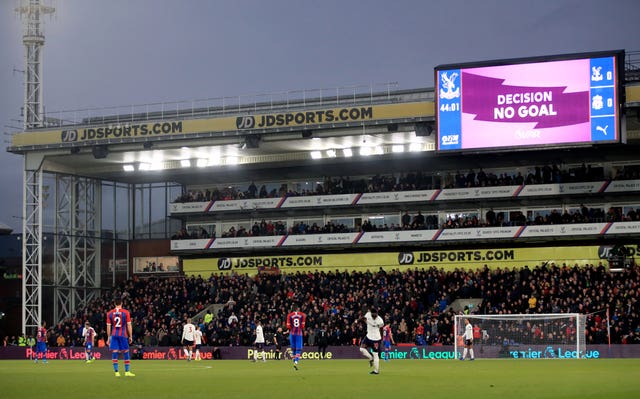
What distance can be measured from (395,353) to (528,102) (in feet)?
50.9

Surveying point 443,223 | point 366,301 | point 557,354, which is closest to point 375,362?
point 557,354

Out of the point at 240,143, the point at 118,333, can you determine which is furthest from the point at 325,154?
the point at 118,333

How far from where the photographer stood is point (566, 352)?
45250mm

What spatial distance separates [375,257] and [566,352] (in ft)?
70.4

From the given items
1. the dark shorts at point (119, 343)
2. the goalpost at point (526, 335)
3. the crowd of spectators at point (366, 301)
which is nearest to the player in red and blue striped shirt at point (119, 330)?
the dark shorts at point (119, 343)

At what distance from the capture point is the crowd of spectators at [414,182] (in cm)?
5947

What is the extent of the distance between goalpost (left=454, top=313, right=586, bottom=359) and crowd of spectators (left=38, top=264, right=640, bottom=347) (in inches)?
9.7

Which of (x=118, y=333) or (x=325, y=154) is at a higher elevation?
(x=325, y=154)

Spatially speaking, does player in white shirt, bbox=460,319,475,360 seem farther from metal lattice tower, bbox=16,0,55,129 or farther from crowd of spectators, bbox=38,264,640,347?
metal lattice tower, bbox=16,0,55,129

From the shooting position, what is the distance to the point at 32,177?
6388 centimetres

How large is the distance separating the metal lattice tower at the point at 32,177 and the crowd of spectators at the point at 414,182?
419 inches

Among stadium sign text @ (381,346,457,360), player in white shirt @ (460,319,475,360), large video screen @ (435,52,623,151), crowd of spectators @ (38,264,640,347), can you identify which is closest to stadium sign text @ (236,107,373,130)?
large video screen @ (435,52,623,151)

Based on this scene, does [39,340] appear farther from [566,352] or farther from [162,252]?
[566,352]

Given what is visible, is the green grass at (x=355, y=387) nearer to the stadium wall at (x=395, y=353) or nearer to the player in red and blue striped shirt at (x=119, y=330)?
the player in red and blue striped shirt at (x=119, y=330)
